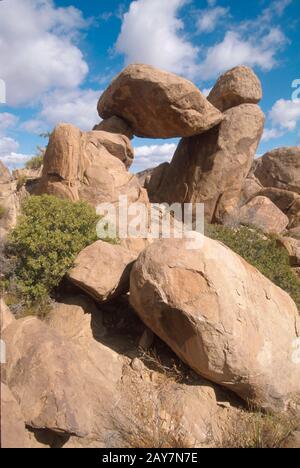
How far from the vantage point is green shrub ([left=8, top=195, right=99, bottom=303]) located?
480cm

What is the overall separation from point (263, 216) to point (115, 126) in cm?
676

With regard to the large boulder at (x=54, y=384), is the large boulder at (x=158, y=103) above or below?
above

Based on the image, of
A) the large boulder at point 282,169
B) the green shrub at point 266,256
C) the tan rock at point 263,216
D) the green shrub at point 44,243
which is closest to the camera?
the green shrub at point 44,243

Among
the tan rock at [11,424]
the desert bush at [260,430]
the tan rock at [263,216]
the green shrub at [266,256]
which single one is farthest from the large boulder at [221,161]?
the tan rock at [11,424]

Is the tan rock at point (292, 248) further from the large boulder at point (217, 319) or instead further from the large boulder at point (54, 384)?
the large boulder at point (54, 384)

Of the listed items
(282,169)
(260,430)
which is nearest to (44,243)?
(260,430)

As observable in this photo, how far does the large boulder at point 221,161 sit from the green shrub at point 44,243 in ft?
23.0

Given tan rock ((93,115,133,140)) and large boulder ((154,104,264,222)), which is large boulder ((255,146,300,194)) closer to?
large boulder ((154,104,264,222))

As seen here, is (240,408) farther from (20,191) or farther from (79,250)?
(20,191)

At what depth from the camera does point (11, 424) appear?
274cm

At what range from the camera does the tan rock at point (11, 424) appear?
266 centimetres

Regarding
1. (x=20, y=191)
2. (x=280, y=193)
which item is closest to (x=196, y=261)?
(x=20, y=191)

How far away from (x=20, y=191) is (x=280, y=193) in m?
11.4

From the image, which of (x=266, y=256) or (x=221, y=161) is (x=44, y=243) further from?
(x=221, y=161)
